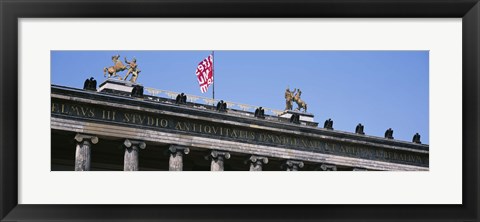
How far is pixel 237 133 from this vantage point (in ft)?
185

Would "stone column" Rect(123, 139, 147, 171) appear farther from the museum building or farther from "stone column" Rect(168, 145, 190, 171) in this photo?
"stone column" Rect(168, 145, 190, 171)

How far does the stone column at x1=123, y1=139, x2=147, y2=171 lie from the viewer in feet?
162

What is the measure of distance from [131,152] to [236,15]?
25.8 meters

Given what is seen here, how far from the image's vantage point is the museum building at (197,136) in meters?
50.8

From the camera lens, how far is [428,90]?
2777 cm

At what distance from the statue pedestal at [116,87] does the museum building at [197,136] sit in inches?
1.9

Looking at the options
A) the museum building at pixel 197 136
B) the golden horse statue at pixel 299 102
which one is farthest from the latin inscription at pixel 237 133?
the golden horse statue at pixel 299 102

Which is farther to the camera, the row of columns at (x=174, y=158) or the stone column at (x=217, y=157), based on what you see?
the stone column at (x=217, y=157)

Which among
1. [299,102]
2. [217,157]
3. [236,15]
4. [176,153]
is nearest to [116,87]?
[176,153]

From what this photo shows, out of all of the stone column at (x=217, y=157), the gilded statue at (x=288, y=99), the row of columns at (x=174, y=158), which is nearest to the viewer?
the row of columns at (x=174, y=158)

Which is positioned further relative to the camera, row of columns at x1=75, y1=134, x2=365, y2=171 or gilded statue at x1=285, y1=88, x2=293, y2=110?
gilded statue at x1=285, y1=88, x2=293, y2=110

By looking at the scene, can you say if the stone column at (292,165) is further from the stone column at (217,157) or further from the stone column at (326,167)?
the stone column at (217,157)

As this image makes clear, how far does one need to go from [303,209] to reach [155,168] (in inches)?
907

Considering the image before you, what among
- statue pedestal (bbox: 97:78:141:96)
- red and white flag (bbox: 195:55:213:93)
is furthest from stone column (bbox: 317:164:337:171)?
statue pedestal (bbox: 97:78:141:96)
